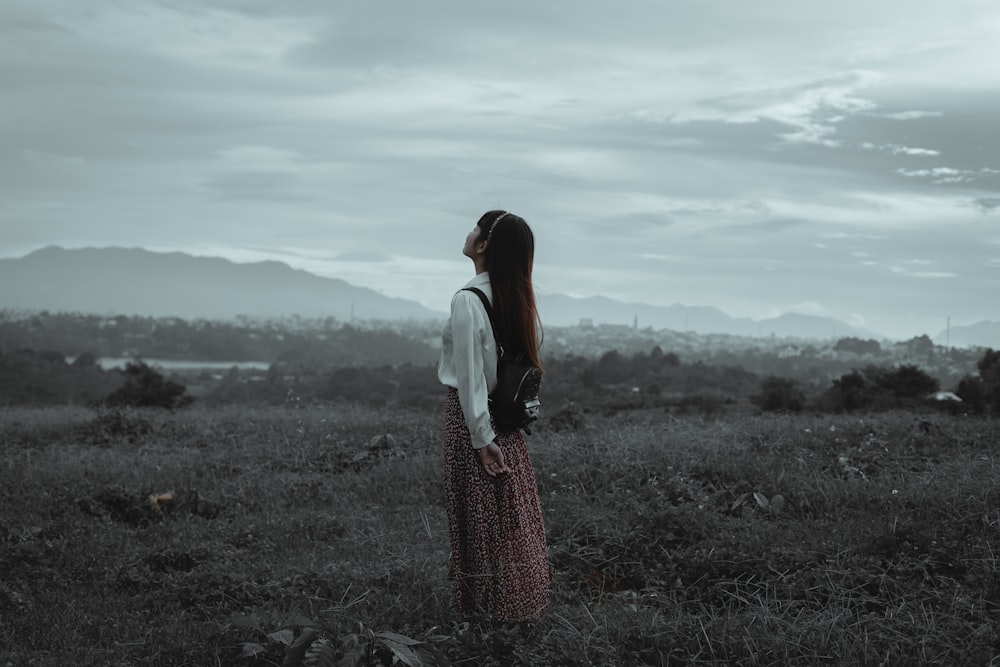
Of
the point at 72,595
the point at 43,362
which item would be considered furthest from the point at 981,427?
the point at 43,362

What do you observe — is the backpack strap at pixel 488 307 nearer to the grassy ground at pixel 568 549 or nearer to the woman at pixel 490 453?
the woman at pixel 490 453

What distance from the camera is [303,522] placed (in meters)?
7.20

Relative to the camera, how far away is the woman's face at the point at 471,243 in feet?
14.4

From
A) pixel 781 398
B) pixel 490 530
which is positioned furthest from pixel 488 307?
pixel 781 398

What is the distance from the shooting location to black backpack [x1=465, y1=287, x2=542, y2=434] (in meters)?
4.35

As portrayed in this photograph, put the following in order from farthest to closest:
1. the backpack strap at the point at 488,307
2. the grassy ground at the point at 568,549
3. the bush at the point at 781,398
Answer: the bush at the point at 781,398, the grassy ground at the point at 568,549, the backpack strap at the point at 488,307

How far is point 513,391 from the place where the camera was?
435 centimetres

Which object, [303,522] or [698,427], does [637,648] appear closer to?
[303,522]

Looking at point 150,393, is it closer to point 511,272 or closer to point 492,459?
point 492,459

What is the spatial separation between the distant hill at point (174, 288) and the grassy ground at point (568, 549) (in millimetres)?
149760

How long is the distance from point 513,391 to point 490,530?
72 centimetres

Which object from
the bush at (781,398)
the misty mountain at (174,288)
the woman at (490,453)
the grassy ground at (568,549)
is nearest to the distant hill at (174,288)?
the misty mountain at (174,288)

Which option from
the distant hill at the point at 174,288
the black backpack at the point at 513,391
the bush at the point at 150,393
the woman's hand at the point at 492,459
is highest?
the distant hill at the point at 174,288

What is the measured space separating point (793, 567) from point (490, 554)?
2261 mm
